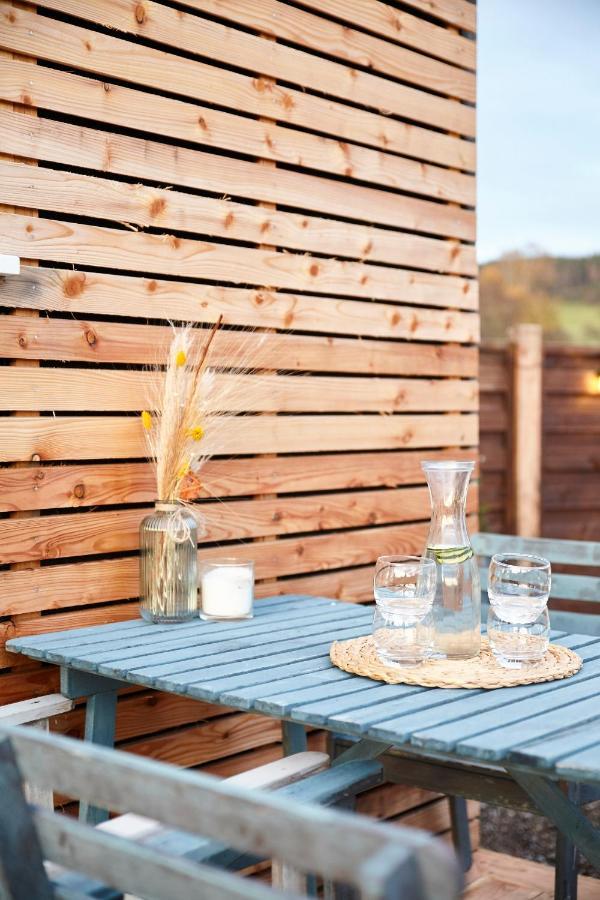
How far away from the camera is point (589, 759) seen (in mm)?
1526

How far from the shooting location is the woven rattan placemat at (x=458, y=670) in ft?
6.35

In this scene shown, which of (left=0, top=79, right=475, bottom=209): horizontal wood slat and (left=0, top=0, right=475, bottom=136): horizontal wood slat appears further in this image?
(left=0, top=79, right=475, bottom=209): horizontal wood slat

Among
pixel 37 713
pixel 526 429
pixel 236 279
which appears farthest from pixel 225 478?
pixel 526 429

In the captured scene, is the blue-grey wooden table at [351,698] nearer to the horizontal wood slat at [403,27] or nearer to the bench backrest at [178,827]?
the bench backrest at [178,827]

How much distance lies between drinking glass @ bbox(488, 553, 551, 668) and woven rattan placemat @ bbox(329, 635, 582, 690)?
0.10ft

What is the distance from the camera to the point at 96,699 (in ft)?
Result: 7.82

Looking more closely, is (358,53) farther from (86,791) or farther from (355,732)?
(86,791)

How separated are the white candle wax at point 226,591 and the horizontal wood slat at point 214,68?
1203 millimetres

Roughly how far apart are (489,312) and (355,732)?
38.8ft

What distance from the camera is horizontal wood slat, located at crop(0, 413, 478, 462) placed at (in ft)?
8.07

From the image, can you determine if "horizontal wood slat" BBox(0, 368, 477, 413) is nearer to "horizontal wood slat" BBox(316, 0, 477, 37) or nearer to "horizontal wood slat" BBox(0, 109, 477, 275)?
"horizontal wood slat" BBox(0, 109, 477, 275)

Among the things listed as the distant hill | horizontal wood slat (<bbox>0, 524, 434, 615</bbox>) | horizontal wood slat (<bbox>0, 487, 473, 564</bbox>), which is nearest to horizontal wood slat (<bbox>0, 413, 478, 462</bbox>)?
horizontal wood slat (<bbox>0, 487, 473, 564</bbox>)

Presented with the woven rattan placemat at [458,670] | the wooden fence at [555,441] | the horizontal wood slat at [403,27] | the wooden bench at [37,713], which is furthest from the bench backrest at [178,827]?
the wooden fence at [555,441]

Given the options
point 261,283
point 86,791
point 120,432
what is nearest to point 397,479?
point 261,283
